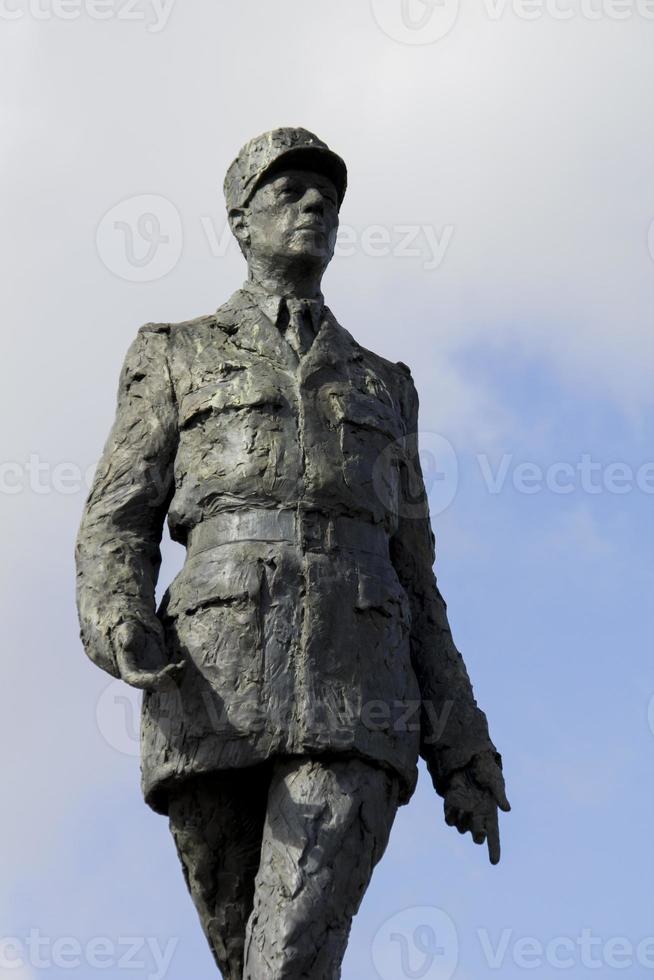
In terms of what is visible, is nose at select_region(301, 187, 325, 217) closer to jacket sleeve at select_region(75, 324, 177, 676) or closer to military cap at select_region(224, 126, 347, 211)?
military cap at select_region(224, 126, 347, 211)

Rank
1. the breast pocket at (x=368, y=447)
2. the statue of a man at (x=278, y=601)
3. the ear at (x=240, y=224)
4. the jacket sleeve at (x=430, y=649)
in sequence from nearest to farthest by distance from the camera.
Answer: the statue of a man at (x=278, y=601), the breast pocket at (x=368, y=447), the jacket sleeve at (x=430, y=649), the ear at (x=240, y=224)

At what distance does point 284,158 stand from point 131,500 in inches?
82.6

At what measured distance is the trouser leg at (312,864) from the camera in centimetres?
1285

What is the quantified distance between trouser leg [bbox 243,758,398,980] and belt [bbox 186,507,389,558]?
1154 millimetres

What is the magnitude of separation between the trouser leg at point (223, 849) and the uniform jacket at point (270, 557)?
0.20 m

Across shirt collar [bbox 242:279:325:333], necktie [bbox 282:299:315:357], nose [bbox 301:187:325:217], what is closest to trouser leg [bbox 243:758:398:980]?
necktie [bbox 282:299:315:357]

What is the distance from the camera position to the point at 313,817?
13.1m

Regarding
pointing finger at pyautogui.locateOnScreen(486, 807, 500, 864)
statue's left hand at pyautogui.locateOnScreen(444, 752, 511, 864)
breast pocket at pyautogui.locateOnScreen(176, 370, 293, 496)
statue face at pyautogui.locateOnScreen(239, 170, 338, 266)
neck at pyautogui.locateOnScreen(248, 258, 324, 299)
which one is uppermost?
statue face at pyautogui.locateOnScreen(239, 170, 338, 266)

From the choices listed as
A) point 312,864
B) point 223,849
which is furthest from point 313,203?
point 312,864

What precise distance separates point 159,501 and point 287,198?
186cm

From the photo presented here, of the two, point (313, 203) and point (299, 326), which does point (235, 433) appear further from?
point (313, 203)

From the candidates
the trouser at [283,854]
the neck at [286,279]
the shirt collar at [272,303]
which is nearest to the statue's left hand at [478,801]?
the trouser at [283,854]

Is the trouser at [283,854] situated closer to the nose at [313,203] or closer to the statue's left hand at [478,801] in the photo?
the statue's left hand at [478,801]

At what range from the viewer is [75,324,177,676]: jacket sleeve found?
44.1 ft
